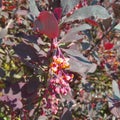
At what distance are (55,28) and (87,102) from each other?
146 centimetres

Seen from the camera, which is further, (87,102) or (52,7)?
(87,102)

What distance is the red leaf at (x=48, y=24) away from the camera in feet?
3.29

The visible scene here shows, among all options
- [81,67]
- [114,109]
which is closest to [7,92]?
[81,67]

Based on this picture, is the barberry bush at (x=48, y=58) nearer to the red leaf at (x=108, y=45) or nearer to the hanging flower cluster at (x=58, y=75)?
the hanging flower cluster at (x=58, y=75)

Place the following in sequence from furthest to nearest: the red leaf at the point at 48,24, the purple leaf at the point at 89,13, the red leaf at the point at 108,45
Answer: the red leaf at the point at 108,45 → the purple leaf at the point at 89,13 → the red leaf at the point at 48,24

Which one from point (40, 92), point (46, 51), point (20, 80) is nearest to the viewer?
point (46, 51)

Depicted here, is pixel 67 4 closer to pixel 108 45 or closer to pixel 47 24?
pixel 47 24

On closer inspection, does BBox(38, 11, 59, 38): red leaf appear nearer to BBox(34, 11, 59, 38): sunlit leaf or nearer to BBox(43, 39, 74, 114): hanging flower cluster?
BBox(34, 11, 59, 38): sunlit leaf

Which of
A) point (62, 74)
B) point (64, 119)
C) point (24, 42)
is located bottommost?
point (64, 119)

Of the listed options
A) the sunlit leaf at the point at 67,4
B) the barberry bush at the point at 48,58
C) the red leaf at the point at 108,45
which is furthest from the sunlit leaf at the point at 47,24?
the red leaf at the point at 108,45

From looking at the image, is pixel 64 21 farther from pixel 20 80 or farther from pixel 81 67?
pixel 20 80

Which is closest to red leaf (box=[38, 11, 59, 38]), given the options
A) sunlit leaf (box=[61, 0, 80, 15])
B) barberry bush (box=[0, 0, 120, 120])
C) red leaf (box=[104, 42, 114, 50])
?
barberry bush (box=[0, 0, 120, 120])

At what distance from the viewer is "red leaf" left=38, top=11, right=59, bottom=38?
39.4 inches

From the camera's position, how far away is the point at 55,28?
3.37 feet
